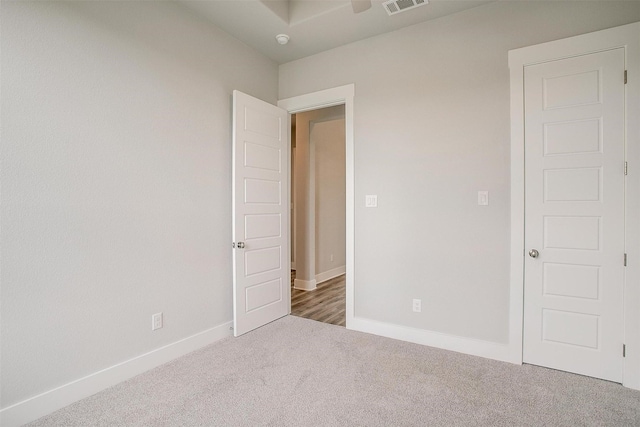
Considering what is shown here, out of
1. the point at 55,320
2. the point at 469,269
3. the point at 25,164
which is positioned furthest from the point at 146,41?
the point at 469,269

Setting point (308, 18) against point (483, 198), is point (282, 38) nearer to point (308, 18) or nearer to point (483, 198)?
point (308, 18)

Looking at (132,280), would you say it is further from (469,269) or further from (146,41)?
(469,269)

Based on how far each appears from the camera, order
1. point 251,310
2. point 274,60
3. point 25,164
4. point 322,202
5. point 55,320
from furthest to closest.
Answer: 1. point 322,202
2. point 274,60
3. point 251,310
4. point 55,320
5. point 25,164

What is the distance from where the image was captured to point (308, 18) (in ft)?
8.54

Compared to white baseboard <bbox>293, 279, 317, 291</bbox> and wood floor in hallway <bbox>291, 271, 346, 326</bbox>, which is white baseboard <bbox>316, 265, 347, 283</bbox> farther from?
white baseboard <bbox>293, 279, 317, 291</bbox>

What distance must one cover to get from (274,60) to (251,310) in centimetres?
272

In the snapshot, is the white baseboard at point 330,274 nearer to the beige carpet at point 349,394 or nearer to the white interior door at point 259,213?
the white interior door at point 259,213

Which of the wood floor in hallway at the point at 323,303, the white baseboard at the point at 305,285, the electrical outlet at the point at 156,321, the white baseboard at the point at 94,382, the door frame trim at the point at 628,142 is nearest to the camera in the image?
the white baseboard at the point at 94,382

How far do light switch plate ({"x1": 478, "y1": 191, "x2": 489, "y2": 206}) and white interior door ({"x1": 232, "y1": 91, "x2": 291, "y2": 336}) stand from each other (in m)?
1.95

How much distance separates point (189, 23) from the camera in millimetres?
2484

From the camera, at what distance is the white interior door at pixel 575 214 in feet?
6.62

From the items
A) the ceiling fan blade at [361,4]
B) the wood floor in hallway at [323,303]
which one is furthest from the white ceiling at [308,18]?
the wood floor in hallway at [323,303]

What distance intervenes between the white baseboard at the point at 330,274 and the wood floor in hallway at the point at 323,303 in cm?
9

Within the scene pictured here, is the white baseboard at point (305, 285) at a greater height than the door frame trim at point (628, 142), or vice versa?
the door frame trim at point (628, 142)
